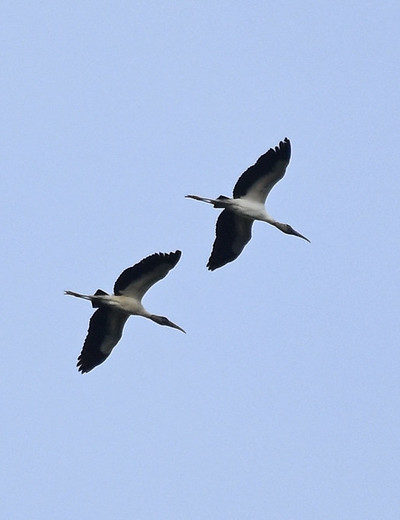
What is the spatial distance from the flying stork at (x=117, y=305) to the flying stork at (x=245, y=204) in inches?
105

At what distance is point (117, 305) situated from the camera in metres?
32.7

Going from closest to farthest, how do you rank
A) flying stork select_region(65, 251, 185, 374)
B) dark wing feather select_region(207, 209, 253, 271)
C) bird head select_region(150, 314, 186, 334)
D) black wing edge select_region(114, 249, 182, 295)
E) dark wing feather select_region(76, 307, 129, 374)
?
black wing edge select_region(114, 249, 182, 295) → flying stork select_region(65, 251, 185, 374) → dark wing feather select_region(76, 307, 129, 374) → bird head select_region(150, 314, 186, 334) → dark wing feather select_region(207, 209, 253, 271)

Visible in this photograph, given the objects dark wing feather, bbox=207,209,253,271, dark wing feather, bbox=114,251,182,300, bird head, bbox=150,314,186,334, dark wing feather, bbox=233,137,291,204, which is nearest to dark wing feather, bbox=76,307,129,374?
dark wing feather, bbox=114,251,182,300

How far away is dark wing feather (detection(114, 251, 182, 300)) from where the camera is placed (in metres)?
32.0

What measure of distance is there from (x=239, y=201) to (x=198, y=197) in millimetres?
1025

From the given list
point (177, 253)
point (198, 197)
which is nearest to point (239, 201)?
point (198, 197)

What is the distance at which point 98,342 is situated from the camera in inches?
1305

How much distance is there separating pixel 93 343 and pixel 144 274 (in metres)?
2.05

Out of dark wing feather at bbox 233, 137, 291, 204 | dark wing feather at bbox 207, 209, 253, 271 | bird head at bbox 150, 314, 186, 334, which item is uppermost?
dark wing feather at bbox 233, 137, 291, 204

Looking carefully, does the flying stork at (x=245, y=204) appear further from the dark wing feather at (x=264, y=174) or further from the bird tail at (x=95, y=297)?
the bird tail at (x=95, y=297)

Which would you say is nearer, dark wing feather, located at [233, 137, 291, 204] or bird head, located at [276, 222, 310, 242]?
dark wing feather, located at [233, 137, 291, 204]

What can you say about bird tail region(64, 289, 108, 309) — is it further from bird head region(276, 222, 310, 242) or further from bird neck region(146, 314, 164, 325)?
bird head region(276, 222, 310, 242)

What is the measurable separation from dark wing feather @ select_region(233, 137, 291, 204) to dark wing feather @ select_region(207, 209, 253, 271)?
0.69 meters

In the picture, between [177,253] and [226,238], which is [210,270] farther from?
[177,253]
